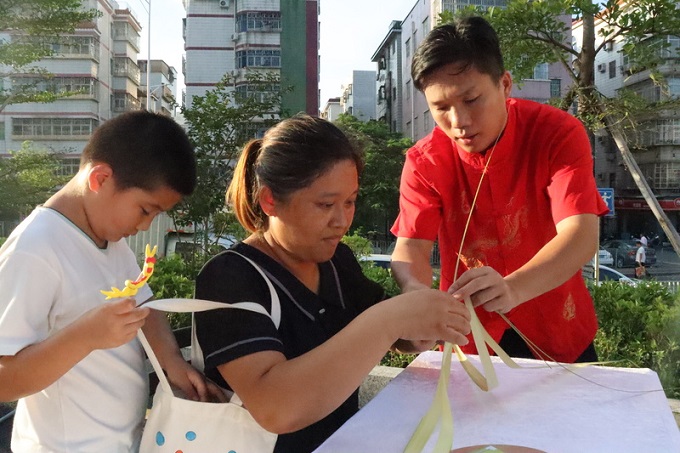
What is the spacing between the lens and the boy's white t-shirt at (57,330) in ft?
3.46

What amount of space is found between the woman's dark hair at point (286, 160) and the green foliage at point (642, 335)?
274 centimetres

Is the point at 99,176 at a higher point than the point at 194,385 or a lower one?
higher

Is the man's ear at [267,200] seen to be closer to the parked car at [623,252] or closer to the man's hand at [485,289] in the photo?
the man's hand at [485,289]

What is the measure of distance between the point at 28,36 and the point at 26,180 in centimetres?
138

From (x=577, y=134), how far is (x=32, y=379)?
1.39 metres

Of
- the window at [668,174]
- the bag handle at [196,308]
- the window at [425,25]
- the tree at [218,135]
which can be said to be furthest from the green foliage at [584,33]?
the window at [425,25]

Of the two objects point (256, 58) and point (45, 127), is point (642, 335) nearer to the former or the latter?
point (45, 127)

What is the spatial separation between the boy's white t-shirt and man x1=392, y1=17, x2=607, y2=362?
0.70 metres

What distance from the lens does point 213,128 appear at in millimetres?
7086

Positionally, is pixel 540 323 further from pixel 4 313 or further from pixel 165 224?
pixel 165 224

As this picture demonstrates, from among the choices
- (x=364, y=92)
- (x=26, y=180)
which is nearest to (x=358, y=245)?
(x=26, y=180)

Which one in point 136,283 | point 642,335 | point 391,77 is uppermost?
point 391,77

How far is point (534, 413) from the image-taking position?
3.70ft

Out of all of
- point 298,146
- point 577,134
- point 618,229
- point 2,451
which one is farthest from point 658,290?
point 618,229
